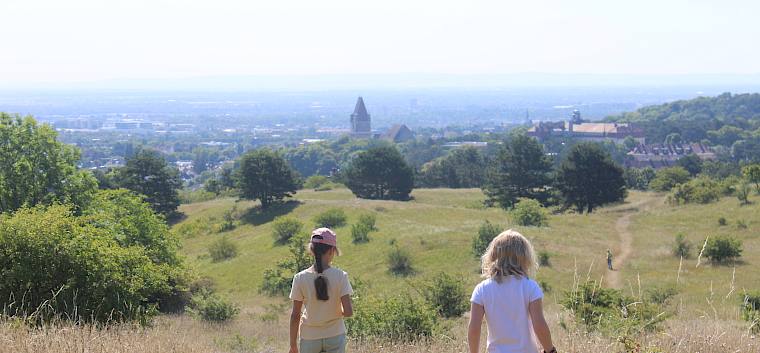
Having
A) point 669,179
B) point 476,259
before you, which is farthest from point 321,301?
point 669,179

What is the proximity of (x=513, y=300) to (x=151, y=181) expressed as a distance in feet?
198

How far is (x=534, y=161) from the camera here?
195ft

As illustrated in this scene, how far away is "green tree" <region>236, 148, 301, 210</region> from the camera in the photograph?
59.1 metres

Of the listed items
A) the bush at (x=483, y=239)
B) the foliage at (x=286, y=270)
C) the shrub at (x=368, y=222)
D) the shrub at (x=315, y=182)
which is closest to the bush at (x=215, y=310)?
the foliage at (x=286, y=270)

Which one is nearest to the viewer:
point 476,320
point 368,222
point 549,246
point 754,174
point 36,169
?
point 476,320

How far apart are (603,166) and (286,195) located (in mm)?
25941

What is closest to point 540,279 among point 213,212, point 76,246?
point 76,246

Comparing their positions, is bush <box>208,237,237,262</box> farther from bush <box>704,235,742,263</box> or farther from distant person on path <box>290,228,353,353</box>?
distant person on path <box>290,228,353,353</box>

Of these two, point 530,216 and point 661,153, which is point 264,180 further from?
point 661,153

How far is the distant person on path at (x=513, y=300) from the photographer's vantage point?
535 cm

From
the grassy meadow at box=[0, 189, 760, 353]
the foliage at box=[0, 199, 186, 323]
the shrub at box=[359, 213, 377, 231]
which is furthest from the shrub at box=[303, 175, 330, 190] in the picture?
the foliage at box=[0, 199, 186, 323]

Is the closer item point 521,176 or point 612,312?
point 612,312

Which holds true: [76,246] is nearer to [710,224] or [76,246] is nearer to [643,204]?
[710,224]

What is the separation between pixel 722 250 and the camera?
95.3 feet
